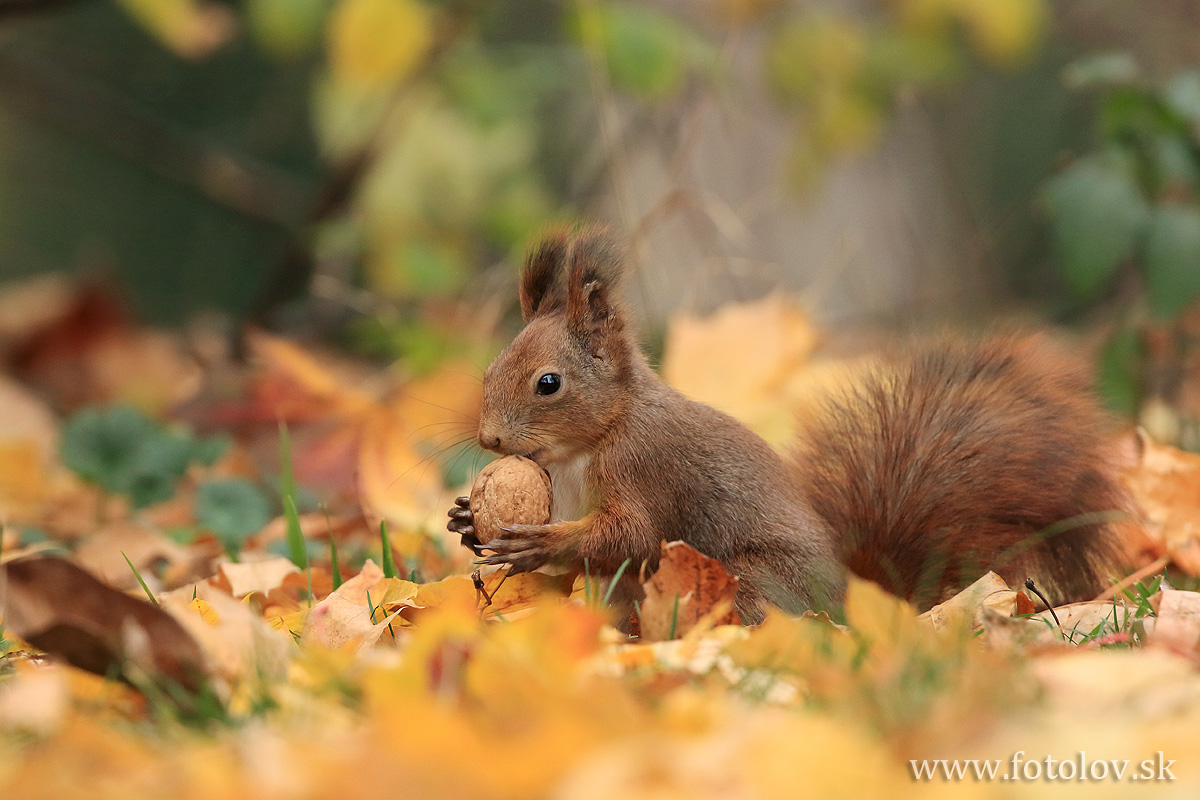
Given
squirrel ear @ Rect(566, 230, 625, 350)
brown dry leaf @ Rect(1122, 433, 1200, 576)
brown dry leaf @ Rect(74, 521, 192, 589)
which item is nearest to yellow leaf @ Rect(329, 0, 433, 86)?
brown dry leaf @ Rect(74, 521, 192, 589)

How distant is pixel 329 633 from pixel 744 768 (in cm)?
63

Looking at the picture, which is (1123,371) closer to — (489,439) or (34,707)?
(489,439)

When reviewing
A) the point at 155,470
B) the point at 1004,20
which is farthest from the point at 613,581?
the point at 1004,20

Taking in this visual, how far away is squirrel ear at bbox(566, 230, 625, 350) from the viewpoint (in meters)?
1.42

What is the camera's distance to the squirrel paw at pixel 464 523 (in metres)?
1.35

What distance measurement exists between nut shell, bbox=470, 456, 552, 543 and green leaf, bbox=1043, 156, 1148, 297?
125 centimetres

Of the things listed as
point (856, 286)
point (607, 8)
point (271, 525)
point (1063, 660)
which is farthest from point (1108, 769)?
point (856, 286)

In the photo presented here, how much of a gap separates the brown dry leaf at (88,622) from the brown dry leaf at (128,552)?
2.52ft

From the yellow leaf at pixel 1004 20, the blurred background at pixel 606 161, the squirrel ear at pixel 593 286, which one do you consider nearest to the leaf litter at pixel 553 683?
the squirrel ear at pixel 593 286

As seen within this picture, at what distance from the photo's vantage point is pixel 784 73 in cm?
322

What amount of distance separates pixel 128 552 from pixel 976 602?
132 centimetres

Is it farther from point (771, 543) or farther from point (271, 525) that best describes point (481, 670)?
point (271, 525)

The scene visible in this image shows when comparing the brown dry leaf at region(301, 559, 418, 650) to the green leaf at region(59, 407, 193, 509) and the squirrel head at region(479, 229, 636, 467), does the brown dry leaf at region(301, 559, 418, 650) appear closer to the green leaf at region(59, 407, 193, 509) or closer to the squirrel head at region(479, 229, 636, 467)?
the squirrel head at region(479, 229, 636, 467)

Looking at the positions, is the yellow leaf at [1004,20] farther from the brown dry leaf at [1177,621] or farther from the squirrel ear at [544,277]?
the brown dry leaf at [1177,621]
